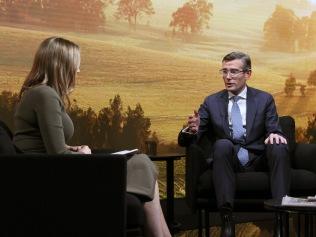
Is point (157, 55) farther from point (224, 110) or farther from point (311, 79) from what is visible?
point (311, 79)

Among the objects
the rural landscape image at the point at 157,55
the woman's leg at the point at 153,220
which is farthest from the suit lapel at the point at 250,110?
the woman's leg at the point at 153,220

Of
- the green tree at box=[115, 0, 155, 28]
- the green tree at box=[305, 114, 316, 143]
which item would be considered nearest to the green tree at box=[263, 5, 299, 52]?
the green tree at box=[305, 114, 316, 143]

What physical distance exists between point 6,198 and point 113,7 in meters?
2.92

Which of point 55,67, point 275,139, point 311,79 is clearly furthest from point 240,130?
point 311,79

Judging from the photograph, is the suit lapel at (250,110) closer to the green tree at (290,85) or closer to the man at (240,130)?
the man at (240,130)

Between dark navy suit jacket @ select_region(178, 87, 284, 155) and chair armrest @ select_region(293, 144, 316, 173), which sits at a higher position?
dark navy suit jacket @ select_region(178, 87, 284, 155)

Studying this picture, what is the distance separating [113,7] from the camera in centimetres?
505

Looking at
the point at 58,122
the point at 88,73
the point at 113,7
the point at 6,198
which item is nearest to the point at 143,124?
the point at 88,73

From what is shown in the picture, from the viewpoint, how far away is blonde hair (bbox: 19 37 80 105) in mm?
2863

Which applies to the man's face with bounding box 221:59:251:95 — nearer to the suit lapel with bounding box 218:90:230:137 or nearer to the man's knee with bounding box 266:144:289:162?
the suit lapel with bounding box 218:90:230:137

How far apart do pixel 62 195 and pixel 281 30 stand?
381 cm

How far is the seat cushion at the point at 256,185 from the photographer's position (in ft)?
12.1

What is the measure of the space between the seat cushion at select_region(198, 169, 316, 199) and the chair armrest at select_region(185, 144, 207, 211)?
0.12ft

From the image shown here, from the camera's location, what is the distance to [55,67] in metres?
2.88
